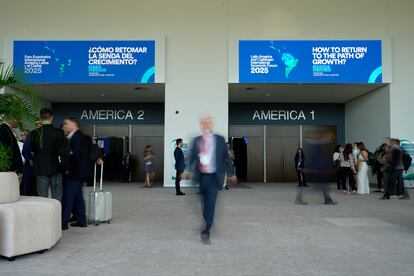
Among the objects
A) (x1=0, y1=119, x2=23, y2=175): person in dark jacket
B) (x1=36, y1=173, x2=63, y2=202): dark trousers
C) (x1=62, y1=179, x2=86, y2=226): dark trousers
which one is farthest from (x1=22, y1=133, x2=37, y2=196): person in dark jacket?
(x1=62, y1=179, x2=86, y2=226): dark trousers

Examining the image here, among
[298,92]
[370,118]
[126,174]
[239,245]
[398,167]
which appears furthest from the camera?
[126,174]

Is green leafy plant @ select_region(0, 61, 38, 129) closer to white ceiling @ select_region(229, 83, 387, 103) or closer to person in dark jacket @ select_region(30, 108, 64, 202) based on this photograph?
person in dark jacket @ select_region(30, 108, 64, 202)

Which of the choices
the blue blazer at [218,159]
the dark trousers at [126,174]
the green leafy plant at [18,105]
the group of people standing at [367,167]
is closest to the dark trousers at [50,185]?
the green leafy plant at [18,105]

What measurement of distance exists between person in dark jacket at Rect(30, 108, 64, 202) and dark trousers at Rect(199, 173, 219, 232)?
217cm

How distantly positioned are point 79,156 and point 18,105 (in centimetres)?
132

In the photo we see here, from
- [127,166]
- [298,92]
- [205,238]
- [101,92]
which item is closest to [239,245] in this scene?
[205,238]

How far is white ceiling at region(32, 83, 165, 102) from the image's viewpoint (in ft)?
50.3

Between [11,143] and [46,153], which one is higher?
[11,143]

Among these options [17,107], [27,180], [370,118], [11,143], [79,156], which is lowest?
[27,180]

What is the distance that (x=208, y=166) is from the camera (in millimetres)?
5523

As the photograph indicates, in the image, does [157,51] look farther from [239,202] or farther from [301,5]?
[239,202]

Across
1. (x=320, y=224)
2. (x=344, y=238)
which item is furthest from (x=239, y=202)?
(x=344, y=238)

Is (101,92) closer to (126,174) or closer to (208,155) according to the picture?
(126,174)

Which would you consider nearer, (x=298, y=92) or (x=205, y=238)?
(x=205, y=238)
